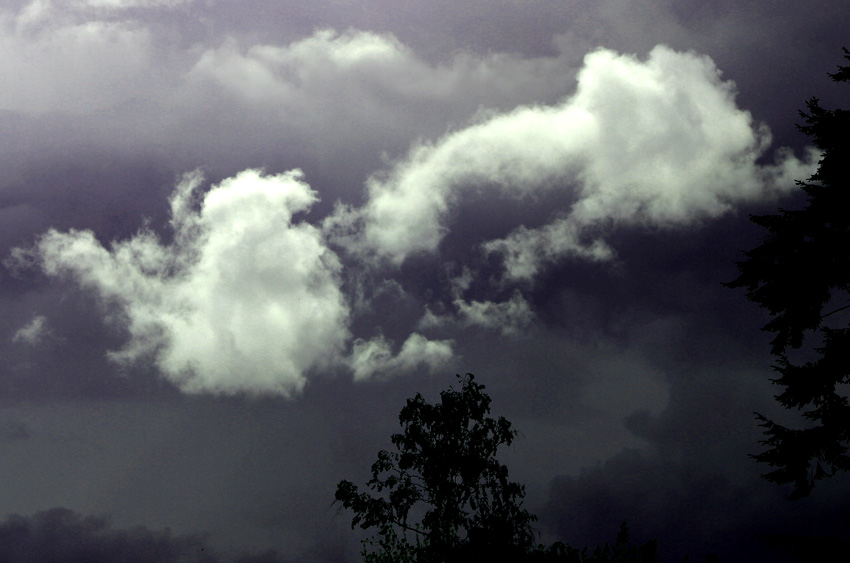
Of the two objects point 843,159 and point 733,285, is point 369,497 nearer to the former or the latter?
point 733,285

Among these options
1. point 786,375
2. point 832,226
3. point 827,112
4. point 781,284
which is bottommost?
point 786,375

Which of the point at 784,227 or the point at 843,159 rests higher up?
the point at 843,159

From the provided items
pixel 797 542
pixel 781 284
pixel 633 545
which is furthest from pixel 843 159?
pixel 633 545

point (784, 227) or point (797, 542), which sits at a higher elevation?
point (784, 227)

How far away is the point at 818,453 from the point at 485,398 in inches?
617

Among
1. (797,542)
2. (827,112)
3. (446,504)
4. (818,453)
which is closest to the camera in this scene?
(797,542)

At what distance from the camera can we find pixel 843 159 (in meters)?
18.8

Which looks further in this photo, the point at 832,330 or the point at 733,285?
the point at 733,285

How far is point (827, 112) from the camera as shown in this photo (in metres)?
20.1

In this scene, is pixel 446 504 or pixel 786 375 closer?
pixel 786 375

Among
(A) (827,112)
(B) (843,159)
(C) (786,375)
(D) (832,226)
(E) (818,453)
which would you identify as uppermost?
(A) (827,112)

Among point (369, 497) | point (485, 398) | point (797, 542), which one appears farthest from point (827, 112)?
point (369, 497)

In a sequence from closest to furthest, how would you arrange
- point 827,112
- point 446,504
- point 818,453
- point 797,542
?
point 797,542 → point 818,453 → point 827,112 → point 446,504

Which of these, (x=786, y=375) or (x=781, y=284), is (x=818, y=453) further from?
(x=781, y=284)
